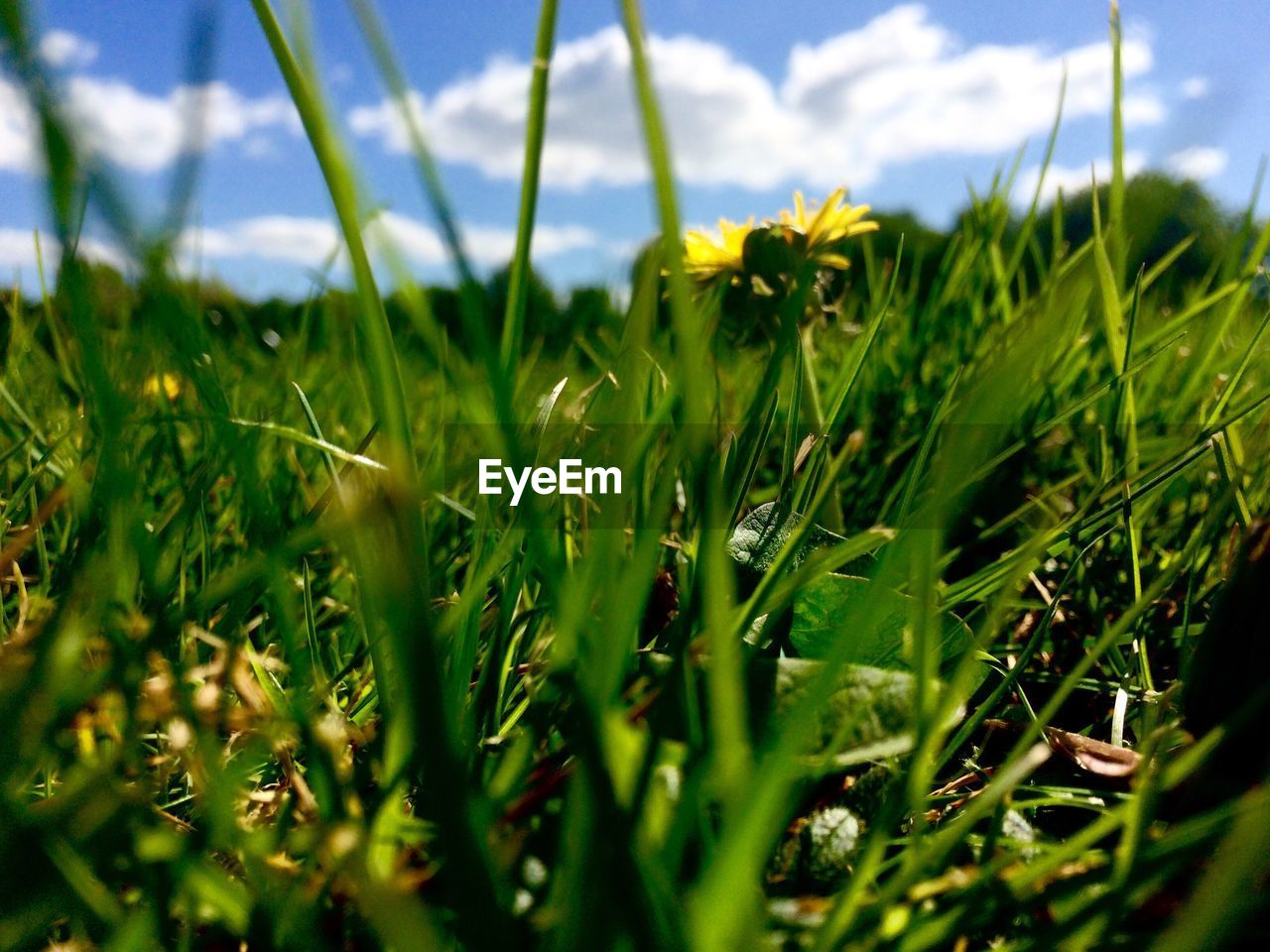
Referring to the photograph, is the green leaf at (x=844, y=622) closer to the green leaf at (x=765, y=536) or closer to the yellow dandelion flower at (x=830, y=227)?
the green leaf at (x=765, y=536)

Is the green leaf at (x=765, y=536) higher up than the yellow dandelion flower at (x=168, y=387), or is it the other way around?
the yellow dandelion flower at (x=168, y=387)

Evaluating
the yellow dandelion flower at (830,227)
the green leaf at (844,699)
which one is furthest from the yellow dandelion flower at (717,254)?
the green leaf at (844,699)

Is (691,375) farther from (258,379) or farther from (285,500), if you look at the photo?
(258,379)

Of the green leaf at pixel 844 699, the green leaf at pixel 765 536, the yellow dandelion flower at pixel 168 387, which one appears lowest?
the green leaf at pixel 844 699

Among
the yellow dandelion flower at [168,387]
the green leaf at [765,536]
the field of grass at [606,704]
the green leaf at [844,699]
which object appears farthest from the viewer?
the yellow dandelion flower at [168,387]

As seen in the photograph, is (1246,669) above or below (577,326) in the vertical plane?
below

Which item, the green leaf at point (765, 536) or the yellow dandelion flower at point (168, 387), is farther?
the yellow dandelion flower at point (168, 387)

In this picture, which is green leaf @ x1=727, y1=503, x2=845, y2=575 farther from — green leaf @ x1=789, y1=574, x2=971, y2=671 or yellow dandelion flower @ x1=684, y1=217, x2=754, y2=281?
yellow dandelion flower @ x1=684, y1=217, x2=754, y2=281

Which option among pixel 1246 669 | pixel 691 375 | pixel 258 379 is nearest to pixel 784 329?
pixel 691 375
